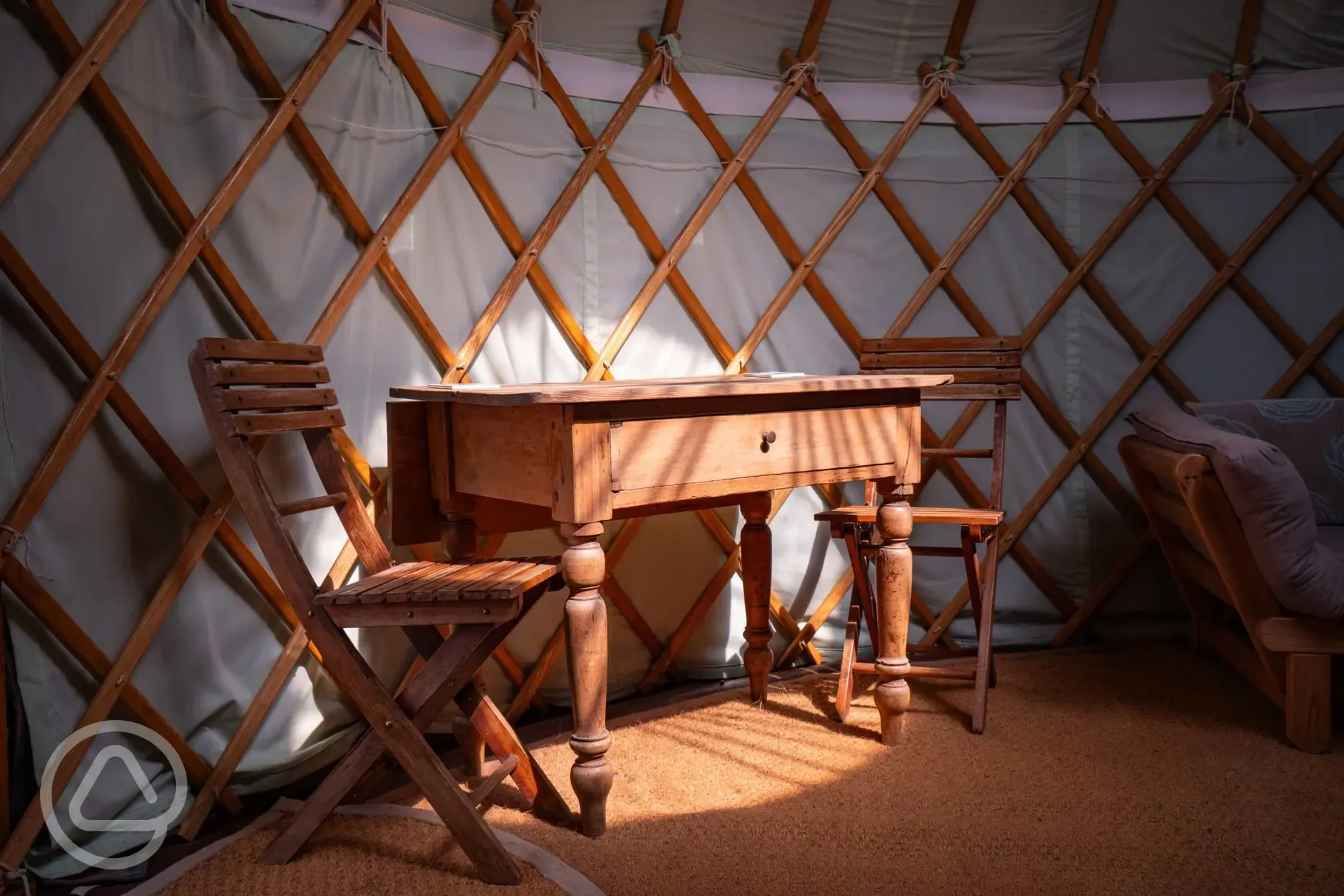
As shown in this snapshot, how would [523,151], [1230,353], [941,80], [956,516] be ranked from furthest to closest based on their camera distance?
[1230,353]
[941,80]
[523,151]
[956,516]

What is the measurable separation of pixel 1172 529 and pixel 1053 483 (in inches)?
11.5

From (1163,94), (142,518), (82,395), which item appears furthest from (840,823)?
(1163,94)

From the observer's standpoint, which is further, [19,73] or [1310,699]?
[1310,699]

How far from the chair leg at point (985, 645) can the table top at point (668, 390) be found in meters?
0.45

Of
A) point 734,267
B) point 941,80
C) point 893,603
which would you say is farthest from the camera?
point 941,80

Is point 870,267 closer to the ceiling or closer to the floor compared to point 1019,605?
closer to the ceiling

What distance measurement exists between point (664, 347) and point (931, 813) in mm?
1143

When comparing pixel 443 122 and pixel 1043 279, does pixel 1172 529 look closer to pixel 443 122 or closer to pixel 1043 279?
pixel 1043 279

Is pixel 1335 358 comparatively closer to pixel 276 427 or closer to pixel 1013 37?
pixel 1013 37

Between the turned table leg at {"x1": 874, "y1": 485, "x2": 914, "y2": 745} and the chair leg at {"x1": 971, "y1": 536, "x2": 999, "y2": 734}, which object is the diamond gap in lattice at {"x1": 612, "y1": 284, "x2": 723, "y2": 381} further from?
the chair leg at {"x1": 971, "y1": 536, "x2": 999, "y2": 734}

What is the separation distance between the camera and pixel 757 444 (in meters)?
1.55

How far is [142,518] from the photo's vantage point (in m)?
1.51

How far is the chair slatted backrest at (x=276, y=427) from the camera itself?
1.32m

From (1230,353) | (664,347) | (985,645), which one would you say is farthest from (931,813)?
(1230,353)
